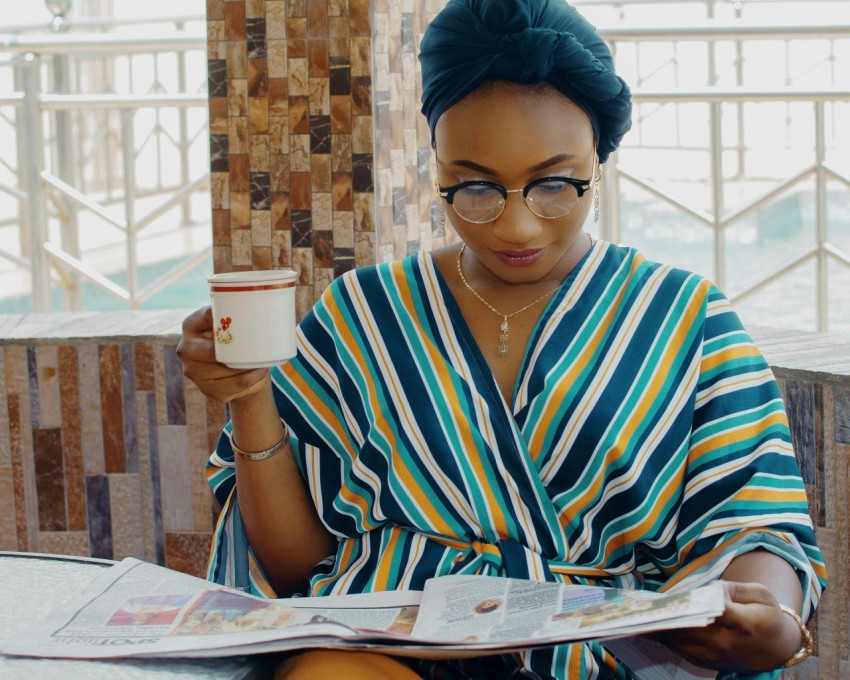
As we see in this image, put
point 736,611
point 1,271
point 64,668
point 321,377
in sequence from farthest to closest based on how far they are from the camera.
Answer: point 1,271
point 321,377
point 736,611
point 64,668

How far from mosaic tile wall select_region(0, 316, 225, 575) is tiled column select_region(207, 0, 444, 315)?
10.7 inches

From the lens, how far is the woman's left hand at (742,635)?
130 centimetres

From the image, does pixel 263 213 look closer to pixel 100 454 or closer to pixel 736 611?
pixel 100 454

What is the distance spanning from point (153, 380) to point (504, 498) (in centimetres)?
94

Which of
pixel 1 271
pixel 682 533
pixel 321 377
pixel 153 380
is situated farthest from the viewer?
pixel 1 271

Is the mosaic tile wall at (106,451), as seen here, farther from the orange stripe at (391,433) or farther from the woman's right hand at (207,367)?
the woman's right hand at (207,367)

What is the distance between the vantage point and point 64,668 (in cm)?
116

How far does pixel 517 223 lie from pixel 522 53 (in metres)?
0.21

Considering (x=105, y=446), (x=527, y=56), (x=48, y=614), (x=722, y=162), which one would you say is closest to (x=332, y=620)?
(x=48, y=614)

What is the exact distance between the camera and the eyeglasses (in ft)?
→ 5.16

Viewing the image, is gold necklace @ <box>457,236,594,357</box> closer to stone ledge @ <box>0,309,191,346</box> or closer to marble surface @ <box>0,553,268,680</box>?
marble surface @ <box>0,553,268,680</box>

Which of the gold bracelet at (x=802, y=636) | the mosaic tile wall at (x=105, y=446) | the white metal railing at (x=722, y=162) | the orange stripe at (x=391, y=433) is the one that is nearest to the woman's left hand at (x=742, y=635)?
the gold bracelet at (x=802, y=636)

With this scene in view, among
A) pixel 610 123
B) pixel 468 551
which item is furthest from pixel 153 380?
pixel 610 123

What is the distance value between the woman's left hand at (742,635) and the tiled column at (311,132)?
1.04 m
